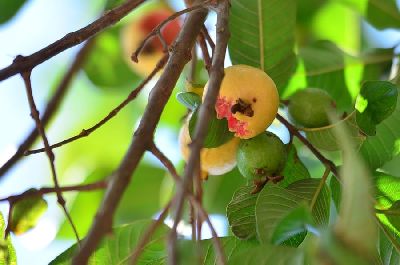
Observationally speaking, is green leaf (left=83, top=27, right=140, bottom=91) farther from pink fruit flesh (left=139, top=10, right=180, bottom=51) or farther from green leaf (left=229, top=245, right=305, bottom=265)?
green leaf (left=229, top=245, right=305, bottom=265)

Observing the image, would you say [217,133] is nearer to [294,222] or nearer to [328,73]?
[294,222]

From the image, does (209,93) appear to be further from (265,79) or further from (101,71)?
(101,71)

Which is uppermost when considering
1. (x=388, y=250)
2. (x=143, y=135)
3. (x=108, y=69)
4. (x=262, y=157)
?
(x=108, y=69)

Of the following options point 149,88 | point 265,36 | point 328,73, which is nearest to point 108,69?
point 149,88

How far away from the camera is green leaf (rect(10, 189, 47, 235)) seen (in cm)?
96

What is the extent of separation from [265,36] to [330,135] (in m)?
0.22

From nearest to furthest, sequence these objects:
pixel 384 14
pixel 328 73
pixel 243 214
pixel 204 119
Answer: pixel 204 119 < pixel 243 214 < pixel 328 73 < pixel 384 14

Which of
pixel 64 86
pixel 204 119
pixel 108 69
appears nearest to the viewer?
pixel 204 119

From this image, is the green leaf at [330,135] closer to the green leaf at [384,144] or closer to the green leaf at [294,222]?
the green leaf at [384,144]

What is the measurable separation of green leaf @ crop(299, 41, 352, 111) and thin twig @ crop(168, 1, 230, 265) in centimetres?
55

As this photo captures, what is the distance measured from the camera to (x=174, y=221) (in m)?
0.61

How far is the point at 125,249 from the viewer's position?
1093 millimetres

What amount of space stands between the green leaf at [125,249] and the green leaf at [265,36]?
0.31 m

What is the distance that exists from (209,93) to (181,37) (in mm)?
319
